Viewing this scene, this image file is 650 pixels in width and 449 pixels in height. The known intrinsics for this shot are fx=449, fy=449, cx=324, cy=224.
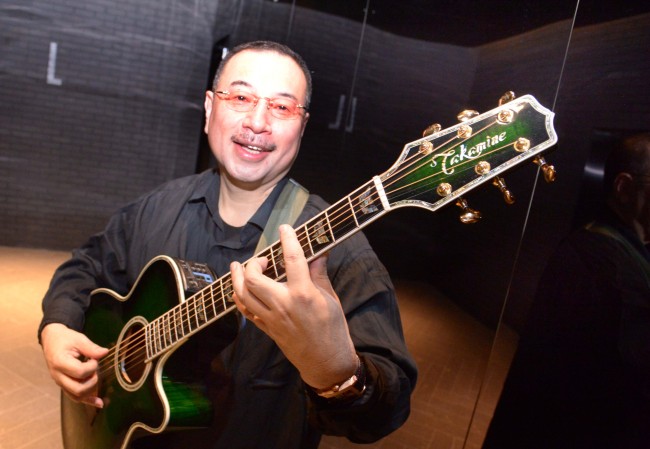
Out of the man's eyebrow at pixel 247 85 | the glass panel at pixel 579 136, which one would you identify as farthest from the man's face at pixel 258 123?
the glass panel at pixel 579 136

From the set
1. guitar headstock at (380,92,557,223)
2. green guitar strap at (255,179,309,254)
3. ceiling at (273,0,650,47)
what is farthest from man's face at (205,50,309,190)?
ceiling at (273,0,650,47)

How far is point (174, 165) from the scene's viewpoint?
17.6ft

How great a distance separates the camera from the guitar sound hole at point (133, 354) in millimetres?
1485

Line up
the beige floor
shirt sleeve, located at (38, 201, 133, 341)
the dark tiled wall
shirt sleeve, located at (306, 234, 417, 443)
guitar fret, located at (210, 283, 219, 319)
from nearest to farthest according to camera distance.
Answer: shirt sleeve, located at (306, 234, 417, 443) < guitar fret, located at (210, 283, 219, 319) < shirt sleeve, located at (38, 201, 133, 341) < the beige floor < the dark tiled wall

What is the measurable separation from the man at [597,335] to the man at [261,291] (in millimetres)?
920

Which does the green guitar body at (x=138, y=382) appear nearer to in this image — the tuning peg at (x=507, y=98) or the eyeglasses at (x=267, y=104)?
the eyeglasses at (x=267, y=104)

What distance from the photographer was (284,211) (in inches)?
60.9

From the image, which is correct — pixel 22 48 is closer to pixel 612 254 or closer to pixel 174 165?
pixel 174 165

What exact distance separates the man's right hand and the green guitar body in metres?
0.05

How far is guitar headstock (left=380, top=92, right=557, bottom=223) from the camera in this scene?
0.95 meters

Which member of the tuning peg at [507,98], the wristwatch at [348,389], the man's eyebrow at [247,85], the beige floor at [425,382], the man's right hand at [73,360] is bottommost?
the beige floor at [425,382]

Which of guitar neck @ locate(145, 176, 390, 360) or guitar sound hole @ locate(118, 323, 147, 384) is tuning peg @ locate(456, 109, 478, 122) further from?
guitar sound hole @ locate(118, 323, 147, 384)

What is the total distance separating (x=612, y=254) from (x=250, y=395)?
1400mm

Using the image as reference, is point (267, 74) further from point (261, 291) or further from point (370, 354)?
point (370, 354)
